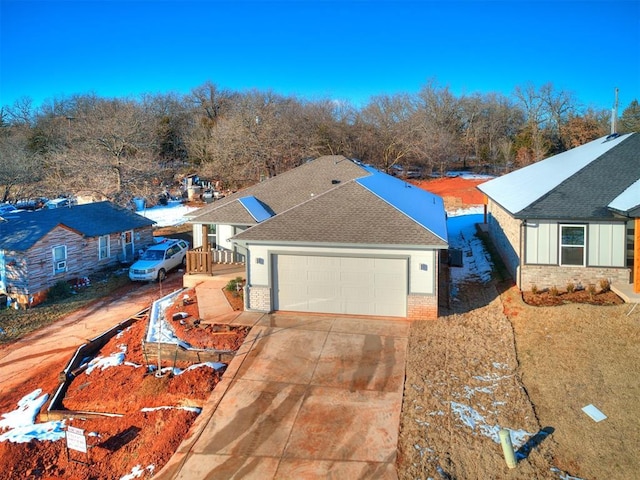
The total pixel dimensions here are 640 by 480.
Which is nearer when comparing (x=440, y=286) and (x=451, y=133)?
(x=440, y=286)

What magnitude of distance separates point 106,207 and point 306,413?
22260mm

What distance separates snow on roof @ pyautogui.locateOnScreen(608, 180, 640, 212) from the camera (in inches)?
539

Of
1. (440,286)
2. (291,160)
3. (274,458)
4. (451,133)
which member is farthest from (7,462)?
(451,133)

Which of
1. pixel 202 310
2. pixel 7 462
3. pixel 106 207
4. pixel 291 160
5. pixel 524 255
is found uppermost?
pixel 291 160

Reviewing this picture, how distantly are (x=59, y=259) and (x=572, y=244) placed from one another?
21550mm

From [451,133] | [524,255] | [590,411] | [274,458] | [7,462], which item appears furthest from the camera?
[451,133]

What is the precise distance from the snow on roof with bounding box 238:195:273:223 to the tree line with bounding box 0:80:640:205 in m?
21.7

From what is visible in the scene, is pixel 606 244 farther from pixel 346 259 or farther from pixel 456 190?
pixel 456 190

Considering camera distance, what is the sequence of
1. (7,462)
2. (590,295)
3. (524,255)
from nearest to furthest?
(7,462) → (590,295) → (524,255)

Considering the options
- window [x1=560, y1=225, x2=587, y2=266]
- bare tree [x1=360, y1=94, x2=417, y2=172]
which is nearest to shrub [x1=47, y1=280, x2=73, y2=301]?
window [x1=560, y1=225, x2=587, y2=266]

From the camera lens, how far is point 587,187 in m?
16.0

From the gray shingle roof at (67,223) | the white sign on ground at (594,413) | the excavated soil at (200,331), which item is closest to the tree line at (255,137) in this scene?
the gray shingle roof at (67,223)

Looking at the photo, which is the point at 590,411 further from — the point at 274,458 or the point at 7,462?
the point at 7,462

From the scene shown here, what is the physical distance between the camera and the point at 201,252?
60.9 feet
